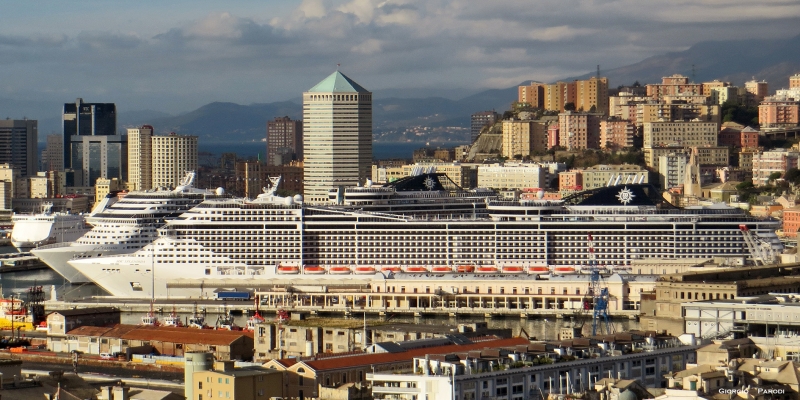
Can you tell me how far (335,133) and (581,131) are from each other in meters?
17.5

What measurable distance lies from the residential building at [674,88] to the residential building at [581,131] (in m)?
8.87

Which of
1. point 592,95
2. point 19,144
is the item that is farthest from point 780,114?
point 19,144

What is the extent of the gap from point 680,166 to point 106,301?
54119 mm

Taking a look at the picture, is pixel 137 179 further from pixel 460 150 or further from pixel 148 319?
pixel 148 319

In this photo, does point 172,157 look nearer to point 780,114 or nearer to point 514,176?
point 514,176

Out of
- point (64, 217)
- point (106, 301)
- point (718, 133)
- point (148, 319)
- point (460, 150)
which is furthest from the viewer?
point (460, 150)

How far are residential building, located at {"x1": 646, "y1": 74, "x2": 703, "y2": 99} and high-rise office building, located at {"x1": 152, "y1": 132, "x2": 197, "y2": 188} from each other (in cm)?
3826

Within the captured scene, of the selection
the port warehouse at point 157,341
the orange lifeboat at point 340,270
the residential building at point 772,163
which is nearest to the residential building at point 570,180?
the residential building at point 772,163

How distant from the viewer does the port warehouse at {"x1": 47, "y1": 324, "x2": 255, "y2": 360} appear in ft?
155

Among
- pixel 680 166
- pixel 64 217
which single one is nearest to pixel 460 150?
pixel 680 166

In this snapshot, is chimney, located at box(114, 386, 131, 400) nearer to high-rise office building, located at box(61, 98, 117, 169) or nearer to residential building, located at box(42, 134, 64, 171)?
high-rise office building, located at box(61, 98, 117, 169)

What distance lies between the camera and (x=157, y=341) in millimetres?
48500

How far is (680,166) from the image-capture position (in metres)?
114

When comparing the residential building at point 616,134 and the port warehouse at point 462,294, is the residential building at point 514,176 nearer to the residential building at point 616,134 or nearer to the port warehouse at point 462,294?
the residential building at point 616,134
